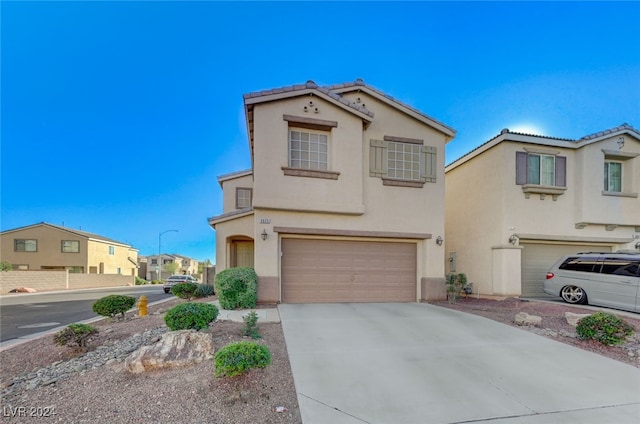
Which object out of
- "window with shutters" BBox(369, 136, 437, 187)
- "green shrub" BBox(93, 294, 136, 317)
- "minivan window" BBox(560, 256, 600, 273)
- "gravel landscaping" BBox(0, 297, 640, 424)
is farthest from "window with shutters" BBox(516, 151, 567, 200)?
"green shrub" BBox(93, 294, 136, 317)

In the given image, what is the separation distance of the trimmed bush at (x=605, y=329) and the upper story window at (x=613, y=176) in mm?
9346

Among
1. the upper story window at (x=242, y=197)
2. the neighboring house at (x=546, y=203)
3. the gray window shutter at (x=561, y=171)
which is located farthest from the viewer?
the upper story window at (x=242, y=197)

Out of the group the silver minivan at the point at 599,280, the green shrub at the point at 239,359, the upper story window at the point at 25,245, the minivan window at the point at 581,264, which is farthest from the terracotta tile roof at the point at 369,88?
the upper story window at the point at 25,245

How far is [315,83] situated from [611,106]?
16354 millimetres

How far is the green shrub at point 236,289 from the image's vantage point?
337 inches

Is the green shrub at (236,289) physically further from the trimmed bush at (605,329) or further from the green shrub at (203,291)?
the trimmed bush at (605,329)

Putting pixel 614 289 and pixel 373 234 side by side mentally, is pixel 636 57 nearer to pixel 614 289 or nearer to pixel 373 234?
pixel 614 289

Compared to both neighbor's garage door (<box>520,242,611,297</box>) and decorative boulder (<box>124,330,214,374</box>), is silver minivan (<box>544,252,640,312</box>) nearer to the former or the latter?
neighbor's garage door (<box>520,242,611,297</box>)

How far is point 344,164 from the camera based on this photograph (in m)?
9.75

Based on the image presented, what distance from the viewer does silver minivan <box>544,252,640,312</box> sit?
854 centimetres

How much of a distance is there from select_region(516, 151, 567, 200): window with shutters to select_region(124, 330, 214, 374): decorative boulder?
1226 centimetres

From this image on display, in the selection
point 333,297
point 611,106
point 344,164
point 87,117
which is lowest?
point 333,297

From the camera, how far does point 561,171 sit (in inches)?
467

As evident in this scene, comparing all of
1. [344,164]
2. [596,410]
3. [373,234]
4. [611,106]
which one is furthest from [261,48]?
[611,106]
